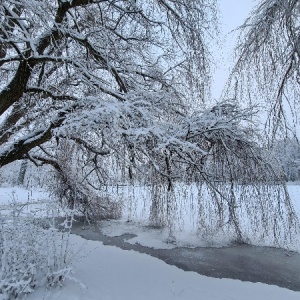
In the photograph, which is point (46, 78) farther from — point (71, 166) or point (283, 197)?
point (283, 197)

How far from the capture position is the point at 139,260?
4457 millimetres

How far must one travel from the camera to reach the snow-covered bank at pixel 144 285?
10.1ft

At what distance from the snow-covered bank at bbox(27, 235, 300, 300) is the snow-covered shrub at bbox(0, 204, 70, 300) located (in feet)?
0.51

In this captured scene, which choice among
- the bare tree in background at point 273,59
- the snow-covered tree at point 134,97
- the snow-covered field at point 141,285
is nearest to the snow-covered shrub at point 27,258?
the snow-covered field at point 141,285

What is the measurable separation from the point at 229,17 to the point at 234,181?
8.38ft

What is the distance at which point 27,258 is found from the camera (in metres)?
2.98

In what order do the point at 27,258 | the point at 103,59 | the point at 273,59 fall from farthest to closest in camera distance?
1. the point at 103,59
2. the point at 273,59
3. the point at 27,258

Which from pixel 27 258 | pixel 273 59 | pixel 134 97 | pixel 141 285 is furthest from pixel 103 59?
pixel 141 285

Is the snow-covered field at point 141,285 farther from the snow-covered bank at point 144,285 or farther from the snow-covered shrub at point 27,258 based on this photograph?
the snow-covered shrub at point 27,258

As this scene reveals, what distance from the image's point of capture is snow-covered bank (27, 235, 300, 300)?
10.1ft

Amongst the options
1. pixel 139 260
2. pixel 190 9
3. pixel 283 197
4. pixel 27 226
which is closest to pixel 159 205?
pixel 139 260

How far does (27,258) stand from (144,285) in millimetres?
1423

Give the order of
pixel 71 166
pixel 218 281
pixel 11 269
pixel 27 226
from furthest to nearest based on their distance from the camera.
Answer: pixel 71 166
pixel 218 281
pixel 27 226
pixel 11 269

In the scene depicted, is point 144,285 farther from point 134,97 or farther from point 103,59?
point 103,59
